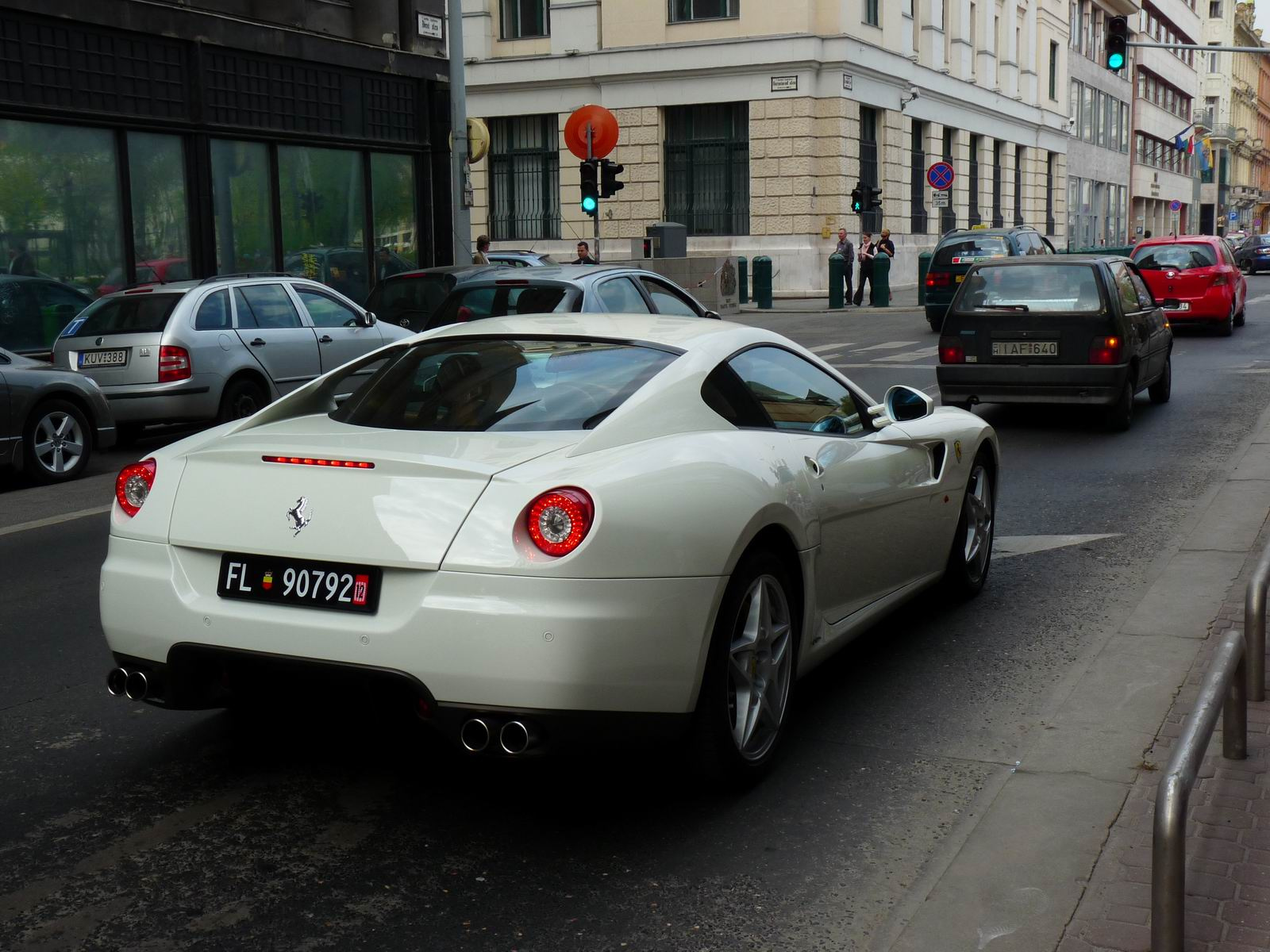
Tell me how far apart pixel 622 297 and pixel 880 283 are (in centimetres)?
2342

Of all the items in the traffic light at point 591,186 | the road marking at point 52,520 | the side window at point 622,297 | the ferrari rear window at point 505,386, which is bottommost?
the road marking at point 52,520

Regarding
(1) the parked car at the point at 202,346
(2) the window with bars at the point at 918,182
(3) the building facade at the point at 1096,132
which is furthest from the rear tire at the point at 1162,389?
(3) the building facade at the point at 1096,132

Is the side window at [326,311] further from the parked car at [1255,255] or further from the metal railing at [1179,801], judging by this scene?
the parked car at [1255,255]

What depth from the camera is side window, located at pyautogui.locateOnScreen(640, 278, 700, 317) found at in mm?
12883

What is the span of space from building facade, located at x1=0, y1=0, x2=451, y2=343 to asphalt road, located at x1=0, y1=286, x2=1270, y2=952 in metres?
13.0

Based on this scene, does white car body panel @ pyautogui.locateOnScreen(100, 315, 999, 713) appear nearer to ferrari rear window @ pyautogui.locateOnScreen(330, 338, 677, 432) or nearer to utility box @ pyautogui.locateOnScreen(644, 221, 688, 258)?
ferrari rear window @ pyautogui.locateOnScreen(330, 338, 677, 432)

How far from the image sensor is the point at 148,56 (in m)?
19.2

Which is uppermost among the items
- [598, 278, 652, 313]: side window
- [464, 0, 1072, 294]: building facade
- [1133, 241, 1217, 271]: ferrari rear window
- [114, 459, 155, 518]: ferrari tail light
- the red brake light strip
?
[464, 0, 1072, 294]: building facade

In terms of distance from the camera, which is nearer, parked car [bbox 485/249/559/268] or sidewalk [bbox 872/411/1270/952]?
sidewalk [bbox 872/411/1270/952]

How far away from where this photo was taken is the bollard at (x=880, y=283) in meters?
34.8

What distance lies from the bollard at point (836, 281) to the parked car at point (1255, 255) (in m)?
26.1

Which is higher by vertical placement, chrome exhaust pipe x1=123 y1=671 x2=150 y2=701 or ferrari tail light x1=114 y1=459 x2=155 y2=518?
ferrari tail light x1=114 y1=459 x2=155 y2=518

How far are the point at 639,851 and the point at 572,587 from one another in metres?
0.79

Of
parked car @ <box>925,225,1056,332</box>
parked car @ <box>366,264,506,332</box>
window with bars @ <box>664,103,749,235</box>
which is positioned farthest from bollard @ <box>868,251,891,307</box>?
parked car @ <box>366,264,506,332</box>
